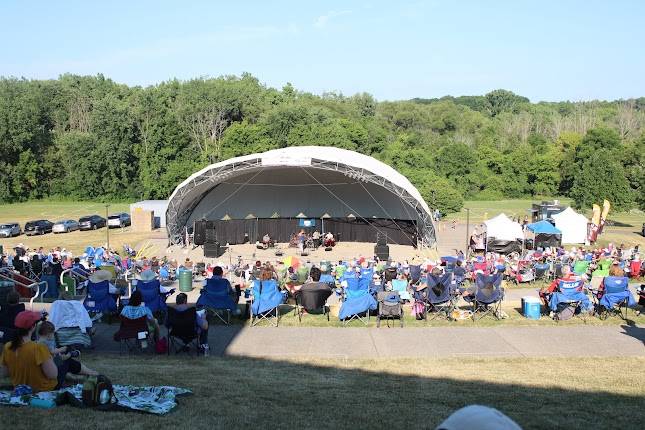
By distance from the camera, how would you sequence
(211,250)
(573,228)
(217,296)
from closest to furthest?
1. (217,296)
2. (211,250)
3. (573,228)

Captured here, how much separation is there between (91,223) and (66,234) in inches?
80.7

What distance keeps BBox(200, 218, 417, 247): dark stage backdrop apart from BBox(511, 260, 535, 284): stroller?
945 centimetres

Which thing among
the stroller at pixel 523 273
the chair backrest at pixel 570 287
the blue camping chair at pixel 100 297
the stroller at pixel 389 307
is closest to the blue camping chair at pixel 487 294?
the chair backrest at pixel 570 287

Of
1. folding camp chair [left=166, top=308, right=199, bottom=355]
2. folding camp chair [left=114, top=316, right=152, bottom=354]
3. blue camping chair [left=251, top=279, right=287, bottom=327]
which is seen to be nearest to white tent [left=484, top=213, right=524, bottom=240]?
blue camping chair [left=251, top=279, right=287, bottom=327]

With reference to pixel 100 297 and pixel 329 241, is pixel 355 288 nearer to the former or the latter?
pixel 100 297

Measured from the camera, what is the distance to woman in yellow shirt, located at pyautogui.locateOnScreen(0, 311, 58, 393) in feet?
19.7

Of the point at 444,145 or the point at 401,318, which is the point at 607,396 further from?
the point at 444,145

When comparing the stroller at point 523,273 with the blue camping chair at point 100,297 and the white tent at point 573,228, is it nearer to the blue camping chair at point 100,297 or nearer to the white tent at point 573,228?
the blue camping chair at point 100,297

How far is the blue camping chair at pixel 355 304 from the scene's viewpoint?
12.4 m

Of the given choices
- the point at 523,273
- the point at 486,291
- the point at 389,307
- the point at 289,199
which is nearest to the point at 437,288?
the point at 486,291

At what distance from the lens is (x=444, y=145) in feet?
217

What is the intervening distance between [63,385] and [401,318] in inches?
273

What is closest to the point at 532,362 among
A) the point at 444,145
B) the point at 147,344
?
the point at 147,344

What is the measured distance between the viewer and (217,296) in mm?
12203
